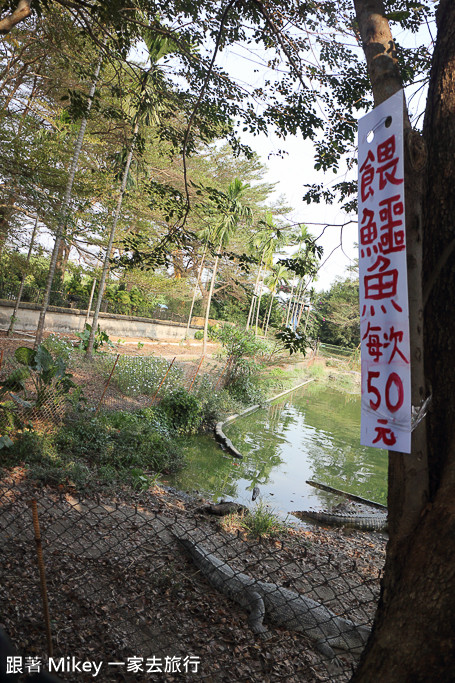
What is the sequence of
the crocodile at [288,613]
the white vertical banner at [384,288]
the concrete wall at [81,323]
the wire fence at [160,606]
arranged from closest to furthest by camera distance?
the white vertical banner at [384,288] < the wire fence at [160,606] < the crocodile at [288,613] < the concrete wall at [81,323]

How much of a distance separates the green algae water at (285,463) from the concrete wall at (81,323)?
26.0 feet

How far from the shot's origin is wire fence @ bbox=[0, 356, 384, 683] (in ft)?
8.61

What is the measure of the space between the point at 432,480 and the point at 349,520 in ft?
18.1

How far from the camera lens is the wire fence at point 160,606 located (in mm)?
2623

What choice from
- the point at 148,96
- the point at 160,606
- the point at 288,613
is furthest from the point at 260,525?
the point at 148,96

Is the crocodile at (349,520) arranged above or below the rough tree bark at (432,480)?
below

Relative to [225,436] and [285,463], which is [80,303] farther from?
[285,463]

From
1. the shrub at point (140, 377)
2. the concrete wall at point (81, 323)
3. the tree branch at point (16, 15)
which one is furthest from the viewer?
the concrete wall at point (81, 323)

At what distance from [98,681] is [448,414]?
229 centimetres

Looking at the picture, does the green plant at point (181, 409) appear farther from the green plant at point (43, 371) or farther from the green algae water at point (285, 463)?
the green plant at point (43, 371)

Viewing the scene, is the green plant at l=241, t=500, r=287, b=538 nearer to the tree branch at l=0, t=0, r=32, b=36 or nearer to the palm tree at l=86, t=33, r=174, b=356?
the palm tree at l=86, t=33, r=174, b=356

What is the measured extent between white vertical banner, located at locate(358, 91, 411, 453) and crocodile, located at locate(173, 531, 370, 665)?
90.4 inches

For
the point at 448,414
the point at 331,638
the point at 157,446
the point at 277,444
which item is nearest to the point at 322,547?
the point at 331,638

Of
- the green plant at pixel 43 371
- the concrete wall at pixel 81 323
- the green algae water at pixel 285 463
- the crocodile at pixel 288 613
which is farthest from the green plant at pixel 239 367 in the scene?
the crocodile at pixel 288 613
